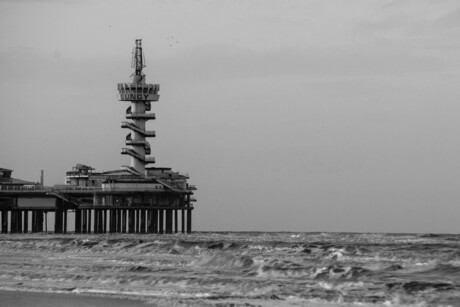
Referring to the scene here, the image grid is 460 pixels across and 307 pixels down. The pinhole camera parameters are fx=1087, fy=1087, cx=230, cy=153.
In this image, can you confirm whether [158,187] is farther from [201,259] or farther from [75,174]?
[201,259]

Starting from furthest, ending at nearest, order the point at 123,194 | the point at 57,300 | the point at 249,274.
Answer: the point at 123,194, the point at 249,274, the point at 57,300

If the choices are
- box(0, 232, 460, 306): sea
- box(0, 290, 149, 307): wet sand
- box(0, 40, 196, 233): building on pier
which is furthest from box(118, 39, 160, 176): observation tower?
box(0, 290, 149, 307): wet sand

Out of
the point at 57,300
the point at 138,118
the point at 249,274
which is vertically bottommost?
the point at 57,300

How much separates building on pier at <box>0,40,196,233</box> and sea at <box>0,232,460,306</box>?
55631 millimetres

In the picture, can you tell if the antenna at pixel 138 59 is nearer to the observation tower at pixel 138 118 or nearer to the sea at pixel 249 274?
the observation tower at pixel 138 118

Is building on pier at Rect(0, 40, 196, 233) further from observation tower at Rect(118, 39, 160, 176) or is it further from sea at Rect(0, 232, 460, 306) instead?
sea at Rect(0, 232, 460, 306)

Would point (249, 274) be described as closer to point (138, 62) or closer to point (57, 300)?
point (57, 300)

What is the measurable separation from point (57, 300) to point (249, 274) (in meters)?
10.4

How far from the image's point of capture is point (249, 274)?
4588 centimetres

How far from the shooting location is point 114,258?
197ft

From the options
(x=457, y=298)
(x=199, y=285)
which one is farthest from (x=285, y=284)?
(x=457, y=298)

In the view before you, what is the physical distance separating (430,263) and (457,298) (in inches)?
549

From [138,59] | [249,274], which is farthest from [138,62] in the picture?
[249,274]

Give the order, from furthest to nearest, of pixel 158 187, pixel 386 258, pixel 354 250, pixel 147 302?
pixel 158 187
pixel 354 250
pixel 386 258
pixel 147 302
